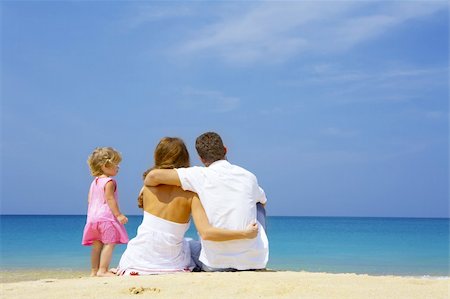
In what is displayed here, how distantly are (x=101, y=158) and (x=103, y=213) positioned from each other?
0.60m

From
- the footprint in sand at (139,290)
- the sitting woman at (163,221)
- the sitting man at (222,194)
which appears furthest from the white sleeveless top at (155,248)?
the footprint in sand at (139,290)

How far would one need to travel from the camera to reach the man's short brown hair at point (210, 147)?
18.7 feet

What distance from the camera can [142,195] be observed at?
597cm

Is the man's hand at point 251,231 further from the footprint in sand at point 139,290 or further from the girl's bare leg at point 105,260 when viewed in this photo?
the girl's bare leg at point 105,260

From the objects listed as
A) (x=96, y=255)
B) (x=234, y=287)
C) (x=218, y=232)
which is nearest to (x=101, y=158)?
(x=96, y=255)

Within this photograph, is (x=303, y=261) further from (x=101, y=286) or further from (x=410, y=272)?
(x=101, y=286)

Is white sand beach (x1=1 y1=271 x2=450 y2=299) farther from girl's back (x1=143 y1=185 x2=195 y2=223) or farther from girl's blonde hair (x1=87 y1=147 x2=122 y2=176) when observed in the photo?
girl's blonde hair (x1=87 y1=147 x2=122 y2=176)

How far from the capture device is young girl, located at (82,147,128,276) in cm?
646

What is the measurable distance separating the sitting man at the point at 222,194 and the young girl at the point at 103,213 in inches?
33.5

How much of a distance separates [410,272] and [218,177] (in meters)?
12.0

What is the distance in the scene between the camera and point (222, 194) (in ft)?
18.4

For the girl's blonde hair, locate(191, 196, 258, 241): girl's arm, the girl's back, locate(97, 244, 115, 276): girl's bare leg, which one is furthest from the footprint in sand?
the girl's blonde hair

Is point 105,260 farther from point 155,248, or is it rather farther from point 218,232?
point 218,232

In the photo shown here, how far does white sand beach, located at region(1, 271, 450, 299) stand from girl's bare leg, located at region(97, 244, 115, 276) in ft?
2.37
